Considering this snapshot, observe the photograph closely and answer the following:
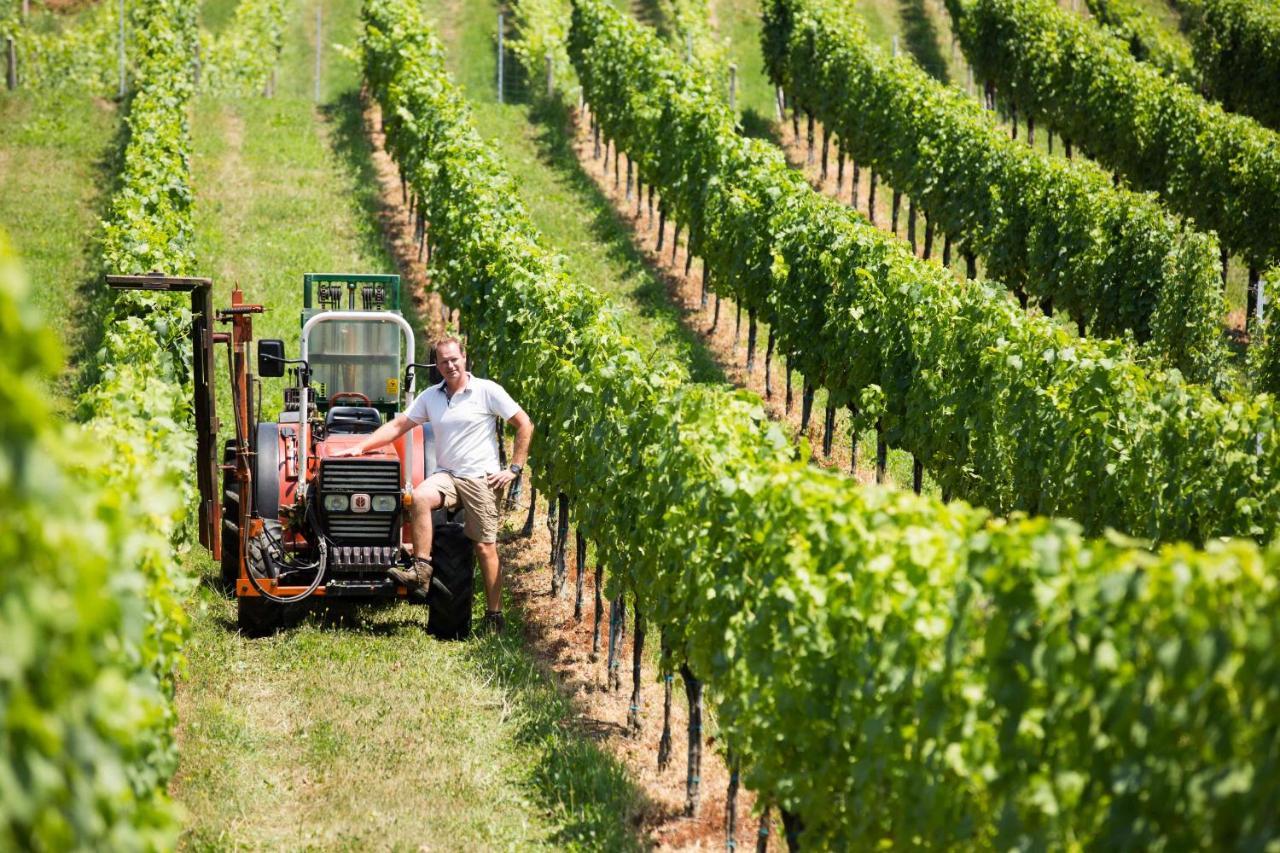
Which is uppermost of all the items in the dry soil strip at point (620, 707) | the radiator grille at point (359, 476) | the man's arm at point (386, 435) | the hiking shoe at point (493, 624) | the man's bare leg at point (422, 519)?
the man's arm at point (386, 435)

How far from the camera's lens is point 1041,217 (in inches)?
756

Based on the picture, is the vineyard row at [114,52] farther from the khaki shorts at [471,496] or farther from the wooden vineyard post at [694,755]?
the wooden vineyard post at [694,755]

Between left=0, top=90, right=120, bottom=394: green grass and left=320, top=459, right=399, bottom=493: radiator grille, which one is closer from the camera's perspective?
left=320, top=459, right=399, bottom=493: radiator grille

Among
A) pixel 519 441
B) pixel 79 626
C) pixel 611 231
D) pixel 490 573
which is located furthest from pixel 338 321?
pixel 611 231

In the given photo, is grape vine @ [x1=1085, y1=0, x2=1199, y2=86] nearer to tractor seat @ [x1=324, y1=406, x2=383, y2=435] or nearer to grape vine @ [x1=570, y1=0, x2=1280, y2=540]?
grape vine @ [x1=570, y1=0, x2=1280, y2=540]

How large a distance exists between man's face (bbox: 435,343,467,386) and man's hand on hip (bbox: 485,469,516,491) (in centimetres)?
69

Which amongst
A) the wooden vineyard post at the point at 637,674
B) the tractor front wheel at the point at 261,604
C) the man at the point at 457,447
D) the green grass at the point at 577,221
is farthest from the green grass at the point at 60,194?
the wooden vineyard post at the point at 637,674

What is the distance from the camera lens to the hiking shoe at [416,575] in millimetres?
10156

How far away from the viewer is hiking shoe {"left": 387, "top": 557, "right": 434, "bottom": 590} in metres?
10.2

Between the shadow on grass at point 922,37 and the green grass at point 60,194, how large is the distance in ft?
64.5

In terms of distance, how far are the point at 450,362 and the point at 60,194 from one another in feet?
50.2

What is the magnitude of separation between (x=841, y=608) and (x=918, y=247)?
1970 cm

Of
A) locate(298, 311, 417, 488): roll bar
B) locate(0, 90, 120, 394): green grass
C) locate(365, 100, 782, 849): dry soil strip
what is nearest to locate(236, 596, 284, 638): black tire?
locate(298, 311, 417, 488): roll bar

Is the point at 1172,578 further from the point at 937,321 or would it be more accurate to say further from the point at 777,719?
the point at 937,321
